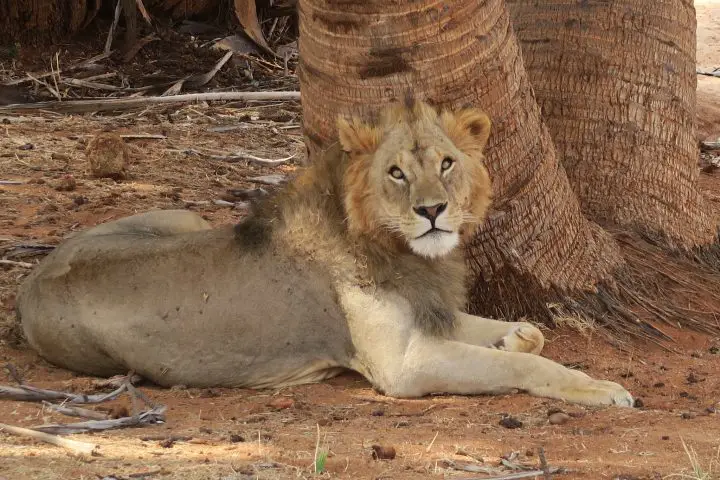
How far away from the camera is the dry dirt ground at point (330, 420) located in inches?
145

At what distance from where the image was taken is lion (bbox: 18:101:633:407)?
195 inches

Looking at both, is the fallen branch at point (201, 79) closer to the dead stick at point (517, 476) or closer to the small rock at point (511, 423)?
the small rock at point (511, 423)

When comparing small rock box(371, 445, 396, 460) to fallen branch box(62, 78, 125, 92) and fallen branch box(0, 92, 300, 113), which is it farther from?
fallen branch box(62, 78, 125, 92)

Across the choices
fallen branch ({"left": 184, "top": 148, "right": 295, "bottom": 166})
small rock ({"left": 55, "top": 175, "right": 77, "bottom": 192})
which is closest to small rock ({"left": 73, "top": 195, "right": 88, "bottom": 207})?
small rock ({"left": 55, "top": 175, "right": 77, "bottom": 192})

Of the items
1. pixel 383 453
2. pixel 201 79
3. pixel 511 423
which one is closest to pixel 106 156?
pixel 201 79

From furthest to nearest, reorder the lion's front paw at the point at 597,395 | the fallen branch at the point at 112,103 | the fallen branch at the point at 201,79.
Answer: the fallen branch at the point at 201,79 → the fallen branch at the point at 112,103 → the lion's front paw at the point at 597,395

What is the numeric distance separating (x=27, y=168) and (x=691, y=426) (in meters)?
5.57

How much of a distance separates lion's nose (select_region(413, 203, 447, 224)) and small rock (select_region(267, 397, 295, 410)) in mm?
1012

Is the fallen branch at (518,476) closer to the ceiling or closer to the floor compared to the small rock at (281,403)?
closer to the ceiling

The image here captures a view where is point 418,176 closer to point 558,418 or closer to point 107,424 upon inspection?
point 558,418

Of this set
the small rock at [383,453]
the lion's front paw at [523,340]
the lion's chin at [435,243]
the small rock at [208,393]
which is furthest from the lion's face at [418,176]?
the small rock at [383,453]

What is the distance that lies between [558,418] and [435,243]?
92 cm

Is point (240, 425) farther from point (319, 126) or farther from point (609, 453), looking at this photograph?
point (319, 126)

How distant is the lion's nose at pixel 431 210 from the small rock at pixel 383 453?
1.24m
